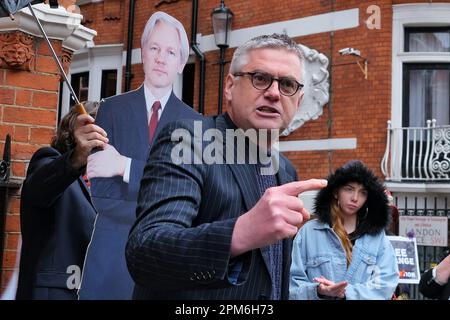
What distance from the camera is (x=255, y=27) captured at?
7133mm

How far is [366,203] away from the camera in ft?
10.3

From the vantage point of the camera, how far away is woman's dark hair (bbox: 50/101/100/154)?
215 centimetres

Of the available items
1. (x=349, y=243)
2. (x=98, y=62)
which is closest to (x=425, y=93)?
(x=98, y=62)

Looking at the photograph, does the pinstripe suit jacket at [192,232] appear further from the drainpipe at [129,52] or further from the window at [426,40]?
the window at [426,40]

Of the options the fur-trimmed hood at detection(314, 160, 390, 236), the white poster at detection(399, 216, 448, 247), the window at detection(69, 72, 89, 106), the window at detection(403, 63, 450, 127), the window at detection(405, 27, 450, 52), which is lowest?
the white poster at detection(399, 216, 448, 247)

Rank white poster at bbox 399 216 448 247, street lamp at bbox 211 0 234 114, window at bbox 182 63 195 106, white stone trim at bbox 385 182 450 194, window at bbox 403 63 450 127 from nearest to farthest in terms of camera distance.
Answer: window at bbox 182 63 195 106 → street lamp at bbox 211 0 234 114 → white poster at bbox 399 216 448 247 → white stone trim at bbox 385 182 450 194 → window at bbox 403 63 450 127

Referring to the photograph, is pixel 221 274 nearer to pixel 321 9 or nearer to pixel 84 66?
pixel 84 66

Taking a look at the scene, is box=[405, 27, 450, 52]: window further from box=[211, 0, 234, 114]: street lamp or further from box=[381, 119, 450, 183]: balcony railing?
box=[211, 0, 234, 114]: street lamp

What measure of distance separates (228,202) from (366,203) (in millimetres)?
1902

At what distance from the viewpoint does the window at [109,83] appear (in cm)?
319

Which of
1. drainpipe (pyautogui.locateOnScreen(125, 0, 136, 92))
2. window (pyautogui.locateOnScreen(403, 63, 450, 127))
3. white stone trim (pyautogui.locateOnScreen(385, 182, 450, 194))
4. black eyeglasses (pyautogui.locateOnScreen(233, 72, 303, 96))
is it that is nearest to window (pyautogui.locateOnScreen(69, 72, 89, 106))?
drainpipe (pyautogui.locateOnScreen(125, 0, 136, 92))

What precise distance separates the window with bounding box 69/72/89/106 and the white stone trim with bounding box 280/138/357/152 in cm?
467

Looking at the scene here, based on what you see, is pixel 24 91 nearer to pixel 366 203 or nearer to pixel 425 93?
pixel 366 203
